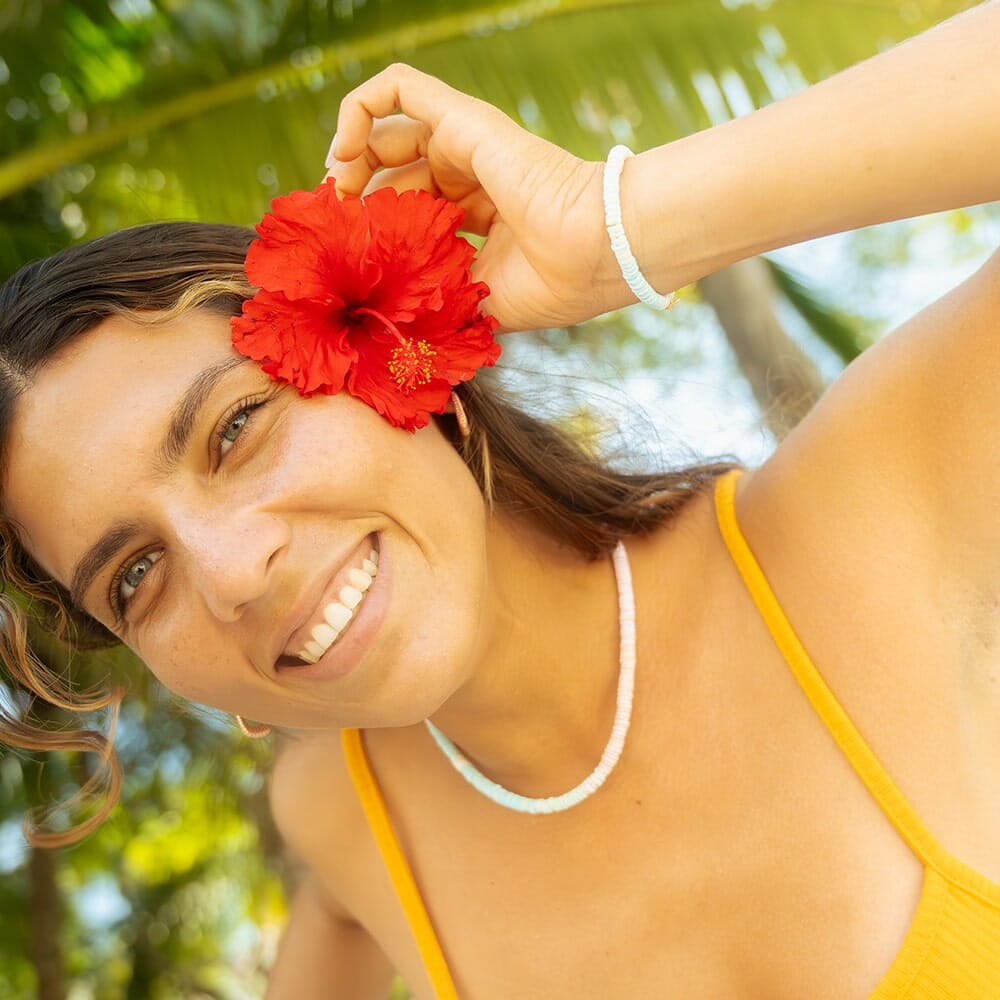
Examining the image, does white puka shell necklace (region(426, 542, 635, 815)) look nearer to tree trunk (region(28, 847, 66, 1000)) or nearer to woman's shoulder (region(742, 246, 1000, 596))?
woman's shoulder (region(742, 246, 1000, 596))

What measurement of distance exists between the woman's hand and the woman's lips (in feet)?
1.65

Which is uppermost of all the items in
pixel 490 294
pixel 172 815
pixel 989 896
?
pixel 490 294

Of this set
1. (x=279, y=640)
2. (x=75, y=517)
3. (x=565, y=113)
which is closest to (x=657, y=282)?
(x=279, y=640)

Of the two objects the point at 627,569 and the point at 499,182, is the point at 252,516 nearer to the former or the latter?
the point at 499,182

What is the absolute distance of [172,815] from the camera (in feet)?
20.0

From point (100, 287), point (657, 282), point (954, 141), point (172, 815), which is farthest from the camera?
point (172, 815)

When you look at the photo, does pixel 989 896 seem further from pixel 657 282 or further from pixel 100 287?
pixel 100 287

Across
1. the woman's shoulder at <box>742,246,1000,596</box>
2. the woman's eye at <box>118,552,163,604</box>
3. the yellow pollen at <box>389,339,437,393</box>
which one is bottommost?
the woman's shoulder at <box>742,246,1000,596</box>

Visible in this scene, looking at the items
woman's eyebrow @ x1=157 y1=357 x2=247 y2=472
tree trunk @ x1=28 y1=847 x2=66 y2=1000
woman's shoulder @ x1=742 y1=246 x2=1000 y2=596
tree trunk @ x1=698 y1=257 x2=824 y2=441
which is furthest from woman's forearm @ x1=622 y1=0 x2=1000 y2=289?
tree trunk @ x1=28 y1=847 x2=66 y2=1000

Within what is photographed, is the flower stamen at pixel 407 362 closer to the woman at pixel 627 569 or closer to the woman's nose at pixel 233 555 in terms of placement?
the woman at pixel 627 569

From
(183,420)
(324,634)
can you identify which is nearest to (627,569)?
(324,634)

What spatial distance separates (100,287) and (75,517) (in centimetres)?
42

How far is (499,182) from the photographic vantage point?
1877 millimetres

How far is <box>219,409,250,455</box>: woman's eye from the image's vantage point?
1872mm
